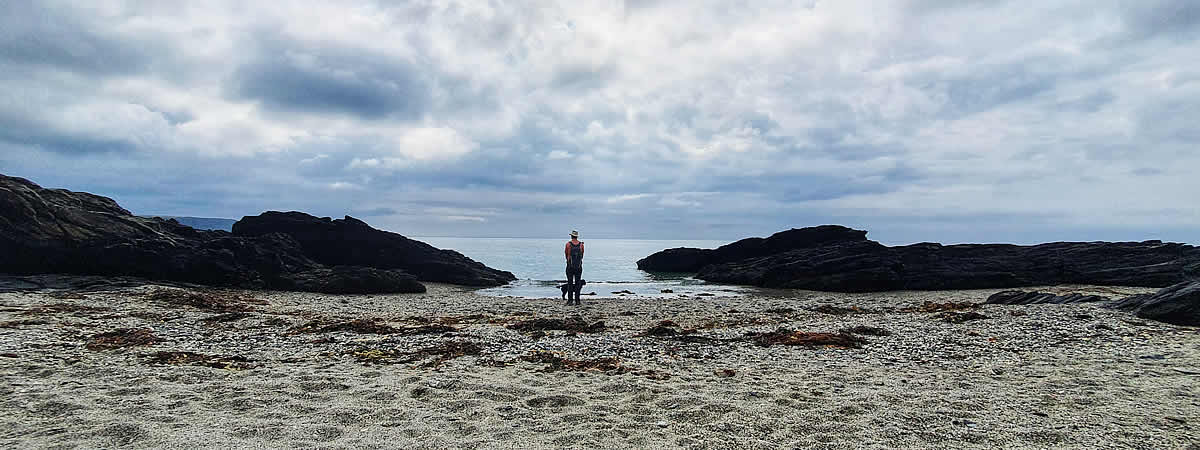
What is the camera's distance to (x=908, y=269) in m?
39.2

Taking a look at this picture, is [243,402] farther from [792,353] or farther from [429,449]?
[792,353]

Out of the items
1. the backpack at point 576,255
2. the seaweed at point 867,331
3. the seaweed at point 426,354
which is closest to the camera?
the seaweed at point 426,354

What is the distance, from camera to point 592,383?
8.66 metres

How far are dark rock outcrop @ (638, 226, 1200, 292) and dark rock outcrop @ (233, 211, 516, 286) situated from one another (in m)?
24.6

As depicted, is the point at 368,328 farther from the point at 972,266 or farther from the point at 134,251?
the point at 972,266

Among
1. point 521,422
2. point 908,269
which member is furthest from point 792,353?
point 908,269

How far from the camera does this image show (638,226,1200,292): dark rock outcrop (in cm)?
3438

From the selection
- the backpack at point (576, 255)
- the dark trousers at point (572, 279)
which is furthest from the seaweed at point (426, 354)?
the dark trousers at point (572, 279)

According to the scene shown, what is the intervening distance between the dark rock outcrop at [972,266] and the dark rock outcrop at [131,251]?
28.4 metres

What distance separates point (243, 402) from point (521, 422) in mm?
3943

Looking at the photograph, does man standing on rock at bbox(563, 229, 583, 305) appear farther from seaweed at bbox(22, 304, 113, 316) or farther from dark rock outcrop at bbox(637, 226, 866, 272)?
dark rock outcrop at bbox(637, 226, 866, 272)

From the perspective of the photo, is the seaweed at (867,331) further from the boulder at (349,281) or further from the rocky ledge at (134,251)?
the rocky ledge at (134,251)

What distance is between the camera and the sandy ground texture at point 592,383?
625cm

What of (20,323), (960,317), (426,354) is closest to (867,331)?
(960,317)
